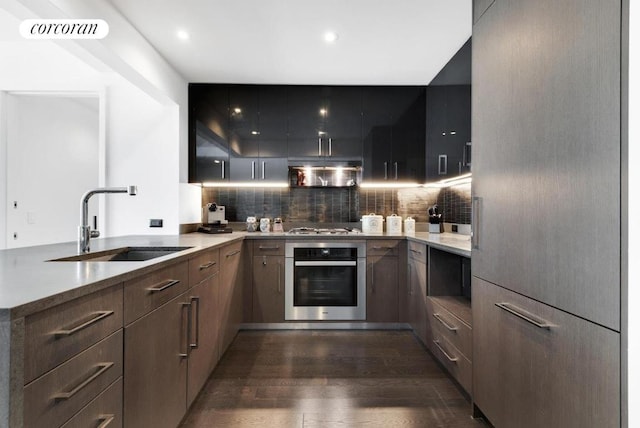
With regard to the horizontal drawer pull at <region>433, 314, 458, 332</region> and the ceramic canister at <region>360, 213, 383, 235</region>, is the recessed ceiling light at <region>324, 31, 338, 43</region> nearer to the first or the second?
the ceramic canister at <region>360, 213, 383, 235</region>

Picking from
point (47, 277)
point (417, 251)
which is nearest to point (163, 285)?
point (47, 277)

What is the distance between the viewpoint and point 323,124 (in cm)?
380

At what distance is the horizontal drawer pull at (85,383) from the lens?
87 centimetres

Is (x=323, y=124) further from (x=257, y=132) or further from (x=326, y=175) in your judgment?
(x=257, y=132)

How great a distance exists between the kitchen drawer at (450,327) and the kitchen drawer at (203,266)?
1.62m

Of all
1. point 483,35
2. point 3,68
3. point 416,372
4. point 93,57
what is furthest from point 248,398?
point 3,68

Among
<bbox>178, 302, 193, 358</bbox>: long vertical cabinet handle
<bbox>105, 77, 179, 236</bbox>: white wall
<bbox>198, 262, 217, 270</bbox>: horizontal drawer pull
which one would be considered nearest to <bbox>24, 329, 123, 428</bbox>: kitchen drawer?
<bbox>178, 302, 193, 358</bbox>: long vertical cabinet handle

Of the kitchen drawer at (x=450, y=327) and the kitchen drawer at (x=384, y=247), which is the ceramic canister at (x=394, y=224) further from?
the kitchen drawer at (x=450, y=327)

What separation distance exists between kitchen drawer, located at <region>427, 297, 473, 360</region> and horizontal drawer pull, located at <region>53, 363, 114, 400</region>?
5.92 ft

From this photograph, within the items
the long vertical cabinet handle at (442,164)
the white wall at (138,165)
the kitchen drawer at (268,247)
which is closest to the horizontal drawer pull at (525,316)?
the long vertical cabinet handle at (442,164)

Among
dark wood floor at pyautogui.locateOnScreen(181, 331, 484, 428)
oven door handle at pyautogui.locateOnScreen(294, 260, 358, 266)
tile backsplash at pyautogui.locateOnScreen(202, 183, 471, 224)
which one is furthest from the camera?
tile backsplash at pyautogui.locateOnScreen(202, 183, 471, 224)

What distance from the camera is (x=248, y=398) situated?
2152mm

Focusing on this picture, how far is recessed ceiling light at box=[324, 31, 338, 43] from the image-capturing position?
2729mm
